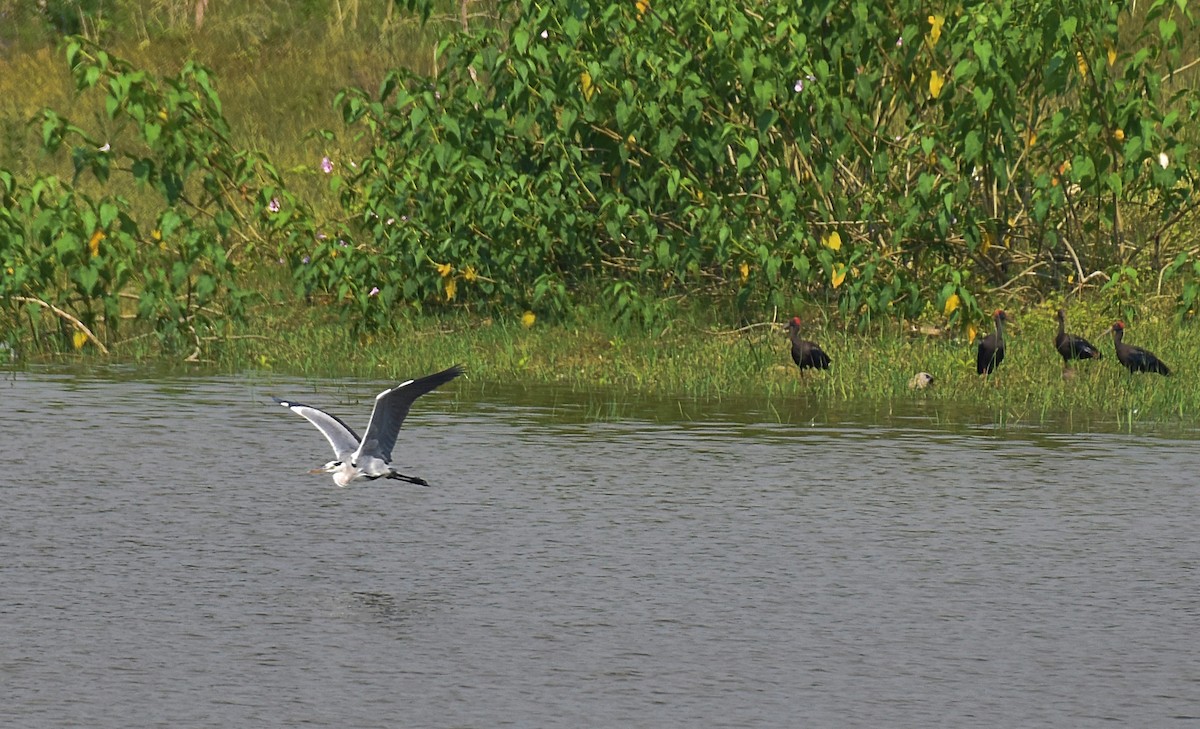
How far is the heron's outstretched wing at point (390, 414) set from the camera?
376 inches

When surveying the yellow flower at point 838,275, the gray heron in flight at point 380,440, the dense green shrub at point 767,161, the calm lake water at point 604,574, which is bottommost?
the calm lake water at point 604,574

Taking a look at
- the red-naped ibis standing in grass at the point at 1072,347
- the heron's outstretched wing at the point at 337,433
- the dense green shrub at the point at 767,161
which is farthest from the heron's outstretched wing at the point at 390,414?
the dense green shrub at the point at 767,161

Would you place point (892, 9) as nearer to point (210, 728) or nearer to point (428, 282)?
point (428, 282)

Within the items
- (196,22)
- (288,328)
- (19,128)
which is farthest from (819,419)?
(196,22)

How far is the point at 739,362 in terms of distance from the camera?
608 inches

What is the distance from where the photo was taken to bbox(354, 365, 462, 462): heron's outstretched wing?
956 centimetres

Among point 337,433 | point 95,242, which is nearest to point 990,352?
point 337,433

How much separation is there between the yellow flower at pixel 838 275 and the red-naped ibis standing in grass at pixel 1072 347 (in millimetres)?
1956

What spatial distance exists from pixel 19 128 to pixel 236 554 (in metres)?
18.4

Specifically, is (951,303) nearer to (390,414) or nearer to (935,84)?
(935,84)

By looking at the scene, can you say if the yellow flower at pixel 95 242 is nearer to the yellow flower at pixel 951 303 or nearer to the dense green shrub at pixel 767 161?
the dense green shrub at pixel 767 161

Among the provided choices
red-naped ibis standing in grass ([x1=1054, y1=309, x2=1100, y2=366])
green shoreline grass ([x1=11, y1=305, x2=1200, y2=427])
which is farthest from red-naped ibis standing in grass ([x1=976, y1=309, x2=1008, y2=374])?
red-naped ibis standing in grass ([x1=1054, y1=309, x2=1100, y2=366])

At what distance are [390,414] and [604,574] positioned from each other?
149cm

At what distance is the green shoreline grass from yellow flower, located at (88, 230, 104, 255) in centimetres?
84
